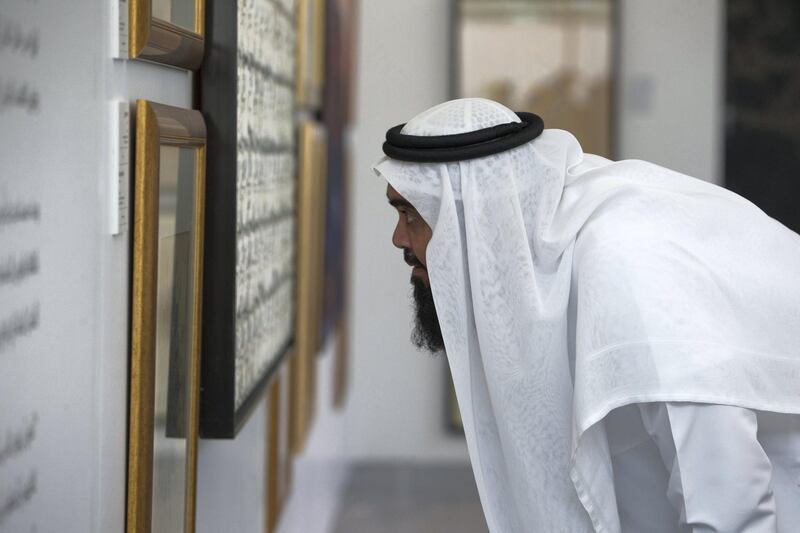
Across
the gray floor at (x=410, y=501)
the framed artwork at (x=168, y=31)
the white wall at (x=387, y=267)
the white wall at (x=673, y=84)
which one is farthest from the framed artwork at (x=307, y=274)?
the white wall at (x=673, y=84)

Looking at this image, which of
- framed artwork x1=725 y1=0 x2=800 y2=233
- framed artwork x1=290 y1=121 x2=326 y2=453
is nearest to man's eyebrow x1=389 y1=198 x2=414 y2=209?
framed artwork x1=290 y1=121 x2=326 y2=453

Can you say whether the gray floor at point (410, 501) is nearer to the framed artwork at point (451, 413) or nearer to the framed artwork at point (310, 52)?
the framed artwork at point (451, 413)

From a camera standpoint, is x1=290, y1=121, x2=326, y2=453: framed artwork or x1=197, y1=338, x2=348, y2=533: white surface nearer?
x1=197, y1=338, x2=348, y2=533: white surface

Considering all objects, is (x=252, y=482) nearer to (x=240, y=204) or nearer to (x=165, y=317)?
(x=240, y=204)

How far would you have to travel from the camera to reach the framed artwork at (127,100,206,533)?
1.66 m

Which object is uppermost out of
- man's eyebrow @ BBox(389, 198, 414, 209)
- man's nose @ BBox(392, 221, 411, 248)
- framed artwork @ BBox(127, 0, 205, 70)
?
framed artwork @ BBox(127, 0, 205, 70)

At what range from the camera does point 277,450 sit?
334 centimetres

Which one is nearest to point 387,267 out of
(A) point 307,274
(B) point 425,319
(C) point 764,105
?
(C) point 764,105

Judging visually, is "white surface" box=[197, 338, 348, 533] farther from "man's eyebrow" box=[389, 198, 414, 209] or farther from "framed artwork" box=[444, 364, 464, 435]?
"framed artwork" box=[444, 364, 464, 435]

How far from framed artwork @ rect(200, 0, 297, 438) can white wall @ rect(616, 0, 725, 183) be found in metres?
4.07

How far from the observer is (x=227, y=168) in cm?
210

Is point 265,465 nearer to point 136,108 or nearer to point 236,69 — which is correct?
point 236,69

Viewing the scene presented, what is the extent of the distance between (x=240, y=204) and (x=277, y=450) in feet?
4.36

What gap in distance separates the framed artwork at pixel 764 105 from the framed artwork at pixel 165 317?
16.7 ft
